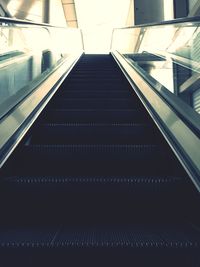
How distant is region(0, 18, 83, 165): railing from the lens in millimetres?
2266

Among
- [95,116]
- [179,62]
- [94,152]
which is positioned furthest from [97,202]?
[179,62]

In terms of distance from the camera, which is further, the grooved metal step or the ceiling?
the ceiling

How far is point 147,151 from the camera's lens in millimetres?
2211

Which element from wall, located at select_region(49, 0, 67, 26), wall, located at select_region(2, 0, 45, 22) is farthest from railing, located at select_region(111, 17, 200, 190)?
wall, located at select_region(49, 0, 67, 26)

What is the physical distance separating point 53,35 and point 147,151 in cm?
527

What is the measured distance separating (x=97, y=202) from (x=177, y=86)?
6.94 feet

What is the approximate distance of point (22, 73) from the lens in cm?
404

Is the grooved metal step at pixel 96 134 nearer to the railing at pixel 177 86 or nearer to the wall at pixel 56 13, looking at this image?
the railing at pixel 177 86

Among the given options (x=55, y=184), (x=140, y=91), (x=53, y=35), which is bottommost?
(x=55, y=184)

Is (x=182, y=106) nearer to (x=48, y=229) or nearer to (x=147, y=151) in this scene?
(x=147, y=151)

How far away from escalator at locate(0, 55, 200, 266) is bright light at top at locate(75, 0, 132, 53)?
1095cm

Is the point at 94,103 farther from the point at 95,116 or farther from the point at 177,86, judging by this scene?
the point at 177,86

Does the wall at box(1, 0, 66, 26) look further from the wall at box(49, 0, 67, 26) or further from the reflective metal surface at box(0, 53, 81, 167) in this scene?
the reflective metal surface at box(0, 53, 81, 167)

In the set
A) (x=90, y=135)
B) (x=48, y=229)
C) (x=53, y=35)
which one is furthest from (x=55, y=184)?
(x=53, y=35)
